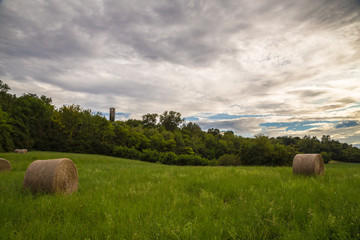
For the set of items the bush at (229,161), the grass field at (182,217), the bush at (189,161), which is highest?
the grass field at (182,217)

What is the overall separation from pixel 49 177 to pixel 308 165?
11792 millimetres

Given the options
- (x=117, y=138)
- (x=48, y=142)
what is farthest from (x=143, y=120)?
(x=48, y=142)

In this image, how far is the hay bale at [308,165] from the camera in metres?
9.95

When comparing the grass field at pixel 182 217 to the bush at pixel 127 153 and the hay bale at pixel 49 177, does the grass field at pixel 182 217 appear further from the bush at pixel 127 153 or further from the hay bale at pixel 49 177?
the bush at pixel 127 153

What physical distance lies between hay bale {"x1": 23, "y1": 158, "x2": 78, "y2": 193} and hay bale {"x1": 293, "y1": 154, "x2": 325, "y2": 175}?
429 inches

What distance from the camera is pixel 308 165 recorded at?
10086mm

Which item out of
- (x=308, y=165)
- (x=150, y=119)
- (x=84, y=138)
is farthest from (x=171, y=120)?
(x=308, y=165)

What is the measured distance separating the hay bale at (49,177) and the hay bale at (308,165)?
429 inches

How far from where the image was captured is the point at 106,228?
3453 millimetres

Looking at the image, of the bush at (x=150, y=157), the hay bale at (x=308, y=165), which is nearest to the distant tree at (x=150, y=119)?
the bush at (x=150, y=157)

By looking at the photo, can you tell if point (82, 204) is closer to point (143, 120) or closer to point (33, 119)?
point (33, 119)

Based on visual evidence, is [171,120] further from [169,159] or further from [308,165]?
[308,165]

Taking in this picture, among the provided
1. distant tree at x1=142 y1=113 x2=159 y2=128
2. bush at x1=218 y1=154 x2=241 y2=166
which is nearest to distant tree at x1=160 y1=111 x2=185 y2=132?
distant tree at x1=142 y1=113 x2=159 y2=128

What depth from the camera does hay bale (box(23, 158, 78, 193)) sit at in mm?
6199
